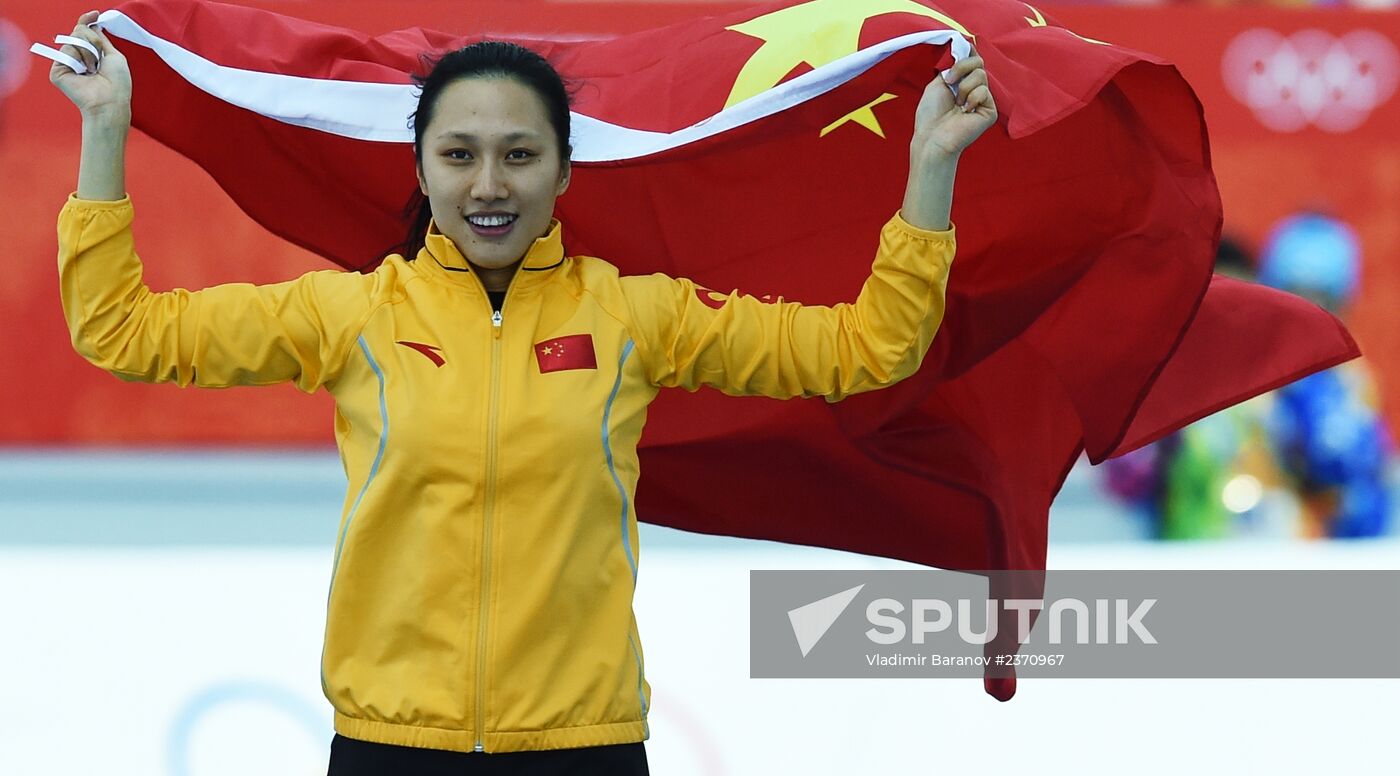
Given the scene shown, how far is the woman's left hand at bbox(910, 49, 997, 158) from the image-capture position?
6.86 ft

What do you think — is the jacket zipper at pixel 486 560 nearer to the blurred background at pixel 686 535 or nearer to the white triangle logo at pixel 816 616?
the blurred background at pixel 686 535

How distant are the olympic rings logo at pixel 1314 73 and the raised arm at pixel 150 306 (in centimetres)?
663

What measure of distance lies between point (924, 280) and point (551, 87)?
49 centimetres

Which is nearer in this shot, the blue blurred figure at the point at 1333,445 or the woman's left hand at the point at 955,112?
the woman's left hand at the point at 955,112

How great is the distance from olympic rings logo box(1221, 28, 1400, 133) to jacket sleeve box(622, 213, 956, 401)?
6.33m

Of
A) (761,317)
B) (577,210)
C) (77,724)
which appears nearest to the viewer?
(761,317)

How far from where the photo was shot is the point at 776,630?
3330mm

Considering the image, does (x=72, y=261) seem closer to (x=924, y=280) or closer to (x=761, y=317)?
(x=761, y=317)

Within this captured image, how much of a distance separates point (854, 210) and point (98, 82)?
1.14 meters

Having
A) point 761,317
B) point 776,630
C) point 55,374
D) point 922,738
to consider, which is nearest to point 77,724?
point 776,630

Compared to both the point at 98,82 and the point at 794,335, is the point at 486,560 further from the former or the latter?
the point at 98,82

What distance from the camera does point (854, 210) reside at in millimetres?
2727

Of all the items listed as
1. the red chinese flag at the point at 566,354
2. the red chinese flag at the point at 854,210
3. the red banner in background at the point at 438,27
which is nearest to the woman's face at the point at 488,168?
the red chinese flag at the point at 566,354

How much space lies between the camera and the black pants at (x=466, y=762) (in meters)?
2.00
